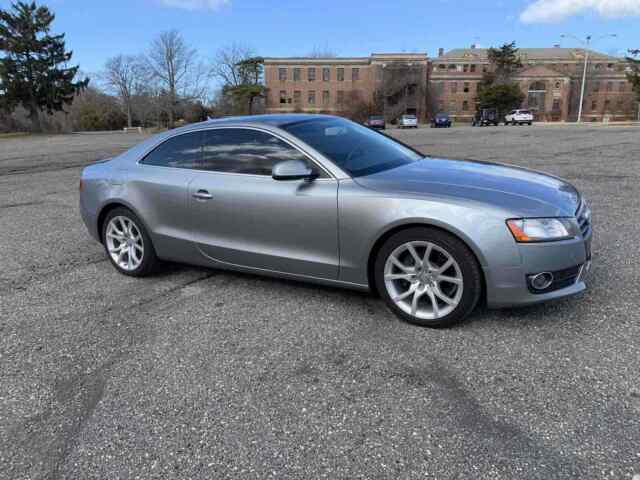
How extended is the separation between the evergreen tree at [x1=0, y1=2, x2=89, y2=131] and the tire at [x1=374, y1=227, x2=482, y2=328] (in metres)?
59.8

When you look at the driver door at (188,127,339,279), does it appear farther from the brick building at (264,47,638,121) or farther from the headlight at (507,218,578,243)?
the brick building at (264,47,638,121)

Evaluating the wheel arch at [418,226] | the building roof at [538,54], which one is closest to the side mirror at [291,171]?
the wheel arch at [418,226]

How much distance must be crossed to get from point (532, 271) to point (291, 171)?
1.76m

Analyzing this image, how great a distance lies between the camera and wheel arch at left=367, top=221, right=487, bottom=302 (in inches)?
121

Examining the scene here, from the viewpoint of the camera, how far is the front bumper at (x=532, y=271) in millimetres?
2988

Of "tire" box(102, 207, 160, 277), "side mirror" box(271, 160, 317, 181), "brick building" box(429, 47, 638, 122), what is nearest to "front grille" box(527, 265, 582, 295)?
"side mirror" box(271, 160, 317, 181)

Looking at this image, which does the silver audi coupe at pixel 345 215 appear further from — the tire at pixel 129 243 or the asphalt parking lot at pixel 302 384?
the asphalt parking lot at pixel 302 384

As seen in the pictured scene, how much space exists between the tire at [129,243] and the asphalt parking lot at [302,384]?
0.66 feet

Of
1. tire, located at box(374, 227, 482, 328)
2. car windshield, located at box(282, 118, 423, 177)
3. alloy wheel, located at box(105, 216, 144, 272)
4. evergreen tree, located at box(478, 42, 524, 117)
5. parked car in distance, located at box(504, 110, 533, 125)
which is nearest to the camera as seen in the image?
tire, located at box(374, 227, 482, 328)

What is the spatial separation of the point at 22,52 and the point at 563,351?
62.0 metres

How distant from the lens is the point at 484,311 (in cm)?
359

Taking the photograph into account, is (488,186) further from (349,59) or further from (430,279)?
(349,59)

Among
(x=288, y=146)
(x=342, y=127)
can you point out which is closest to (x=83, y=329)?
(x=288, y=146)

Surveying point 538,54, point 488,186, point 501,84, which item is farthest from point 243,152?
point 538,54
